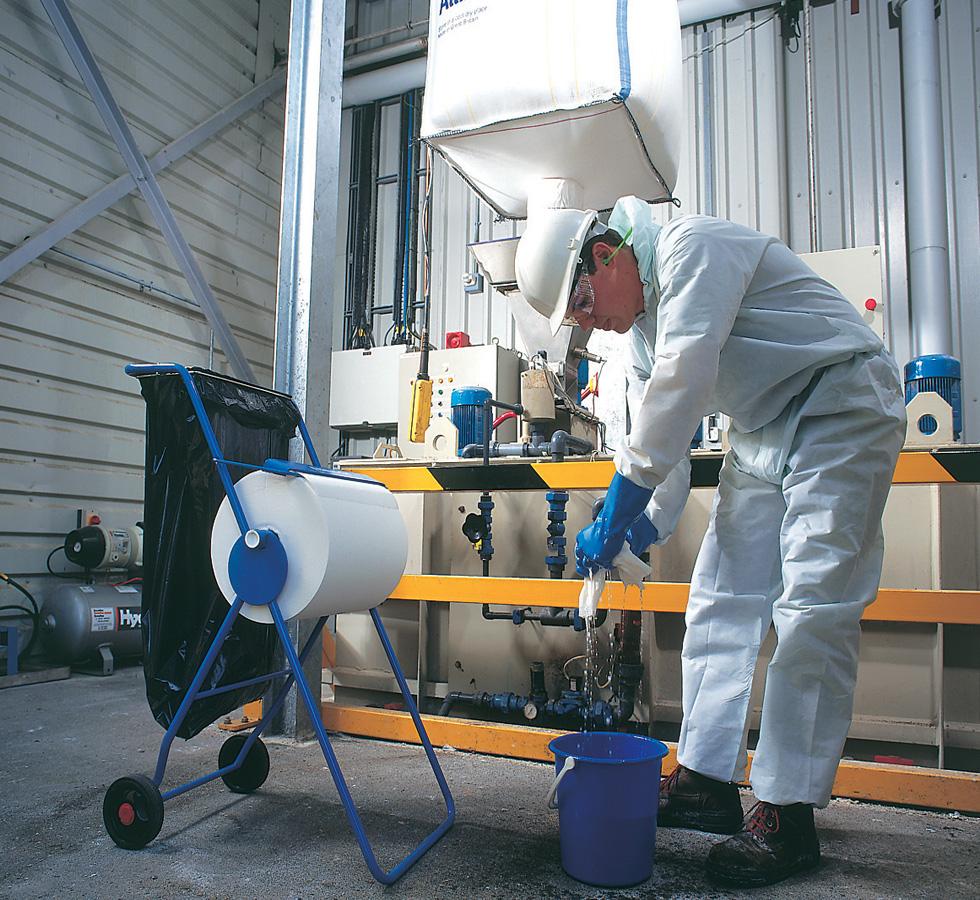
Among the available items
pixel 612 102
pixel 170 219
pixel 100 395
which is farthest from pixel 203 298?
pixel 612 102

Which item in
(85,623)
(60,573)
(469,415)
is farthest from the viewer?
(60,573)

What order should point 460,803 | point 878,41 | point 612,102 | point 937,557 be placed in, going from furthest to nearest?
point 878,41
point 937,557
point 612,102
point 460,803

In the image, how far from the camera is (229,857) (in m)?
1.63

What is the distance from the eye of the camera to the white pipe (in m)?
4.91

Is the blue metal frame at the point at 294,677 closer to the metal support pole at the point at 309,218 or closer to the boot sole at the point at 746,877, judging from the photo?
the boot sole at the point at 746,877

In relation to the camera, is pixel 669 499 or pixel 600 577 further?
pixel 669 499

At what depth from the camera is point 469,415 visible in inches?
128

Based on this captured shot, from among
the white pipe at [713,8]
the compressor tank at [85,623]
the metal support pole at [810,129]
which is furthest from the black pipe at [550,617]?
the white pipe at [713,8]

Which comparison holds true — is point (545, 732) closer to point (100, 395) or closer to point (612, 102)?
point (612, 102)

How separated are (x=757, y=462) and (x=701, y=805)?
0.81 m

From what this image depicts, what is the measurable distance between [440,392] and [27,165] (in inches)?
103

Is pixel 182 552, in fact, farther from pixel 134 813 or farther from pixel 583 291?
pixel 583 291

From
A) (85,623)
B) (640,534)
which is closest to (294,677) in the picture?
(640,534)

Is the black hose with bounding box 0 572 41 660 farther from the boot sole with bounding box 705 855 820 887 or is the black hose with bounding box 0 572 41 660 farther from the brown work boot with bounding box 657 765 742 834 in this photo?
the boot sole with bounding box 705 855 820 887
